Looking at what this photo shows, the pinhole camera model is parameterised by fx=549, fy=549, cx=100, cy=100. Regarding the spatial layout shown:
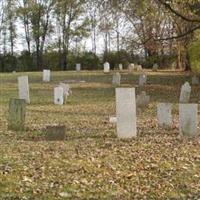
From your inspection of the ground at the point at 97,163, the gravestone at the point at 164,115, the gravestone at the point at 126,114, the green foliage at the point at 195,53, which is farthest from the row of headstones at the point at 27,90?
the green foliage at the point at 195,53

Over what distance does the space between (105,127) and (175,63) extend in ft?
134

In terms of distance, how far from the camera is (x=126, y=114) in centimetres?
1152

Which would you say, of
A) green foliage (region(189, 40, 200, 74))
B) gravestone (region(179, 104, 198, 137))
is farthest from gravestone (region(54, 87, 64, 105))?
green foliage (region(189, 40, 200, 74))

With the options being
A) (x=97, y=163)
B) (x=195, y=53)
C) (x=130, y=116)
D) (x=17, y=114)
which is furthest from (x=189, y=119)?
(x=195, y=53)

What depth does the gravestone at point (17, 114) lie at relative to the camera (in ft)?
41.9

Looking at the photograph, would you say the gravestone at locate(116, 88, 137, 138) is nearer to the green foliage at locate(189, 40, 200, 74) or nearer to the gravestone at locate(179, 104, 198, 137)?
the gravestone at locate(179, 104, 198, 137)

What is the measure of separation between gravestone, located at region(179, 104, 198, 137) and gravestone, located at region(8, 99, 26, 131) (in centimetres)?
372

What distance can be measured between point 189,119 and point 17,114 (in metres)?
4.01

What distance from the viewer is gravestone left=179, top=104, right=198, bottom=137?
37.9 ft

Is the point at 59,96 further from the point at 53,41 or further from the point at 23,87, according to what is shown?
the point at 53,41

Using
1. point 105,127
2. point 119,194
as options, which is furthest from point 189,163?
point 105,127

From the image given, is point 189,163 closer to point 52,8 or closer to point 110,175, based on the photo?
point 110,175

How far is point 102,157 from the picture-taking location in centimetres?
912

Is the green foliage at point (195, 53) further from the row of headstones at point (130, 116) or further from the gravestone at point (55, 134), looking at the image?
the gravestone at point (55, 134)
